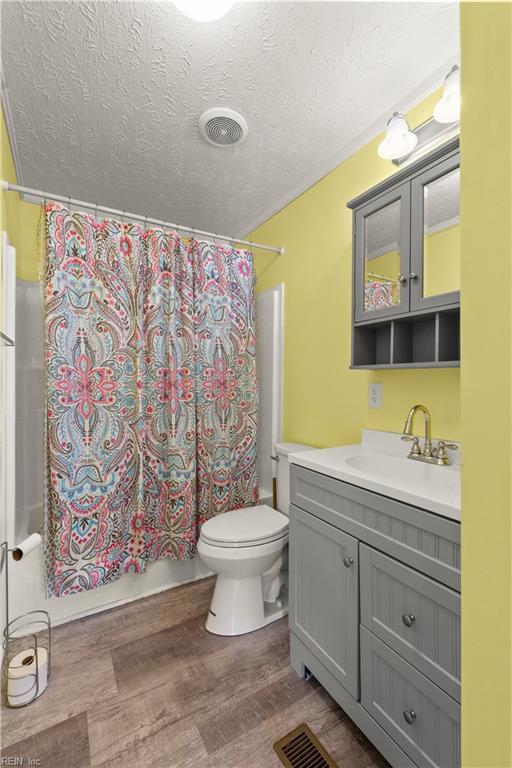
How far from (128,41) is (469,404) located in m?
1.68

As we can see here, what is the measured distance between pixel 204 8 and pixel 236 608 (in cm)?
234

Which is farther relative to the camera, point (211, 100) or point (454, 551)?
point (211, 100)

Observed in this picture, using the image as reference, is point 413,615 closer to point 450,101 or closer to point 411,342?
point 411,342

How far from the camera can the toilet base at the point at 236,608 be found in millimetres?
1694

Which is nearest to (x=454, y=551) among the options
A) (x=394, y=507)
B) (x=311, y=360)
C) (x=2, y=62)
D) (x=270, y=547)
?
(x=394, y=507)

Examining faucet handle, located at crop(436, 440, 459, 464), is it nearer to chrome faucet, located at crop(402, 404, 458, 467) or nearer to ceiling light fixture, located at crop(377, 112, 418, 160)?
chrome faucet, located at crop(402, 404, 458, 467)

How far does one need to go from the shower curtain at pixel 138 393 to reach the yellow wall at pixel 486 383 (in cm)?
166

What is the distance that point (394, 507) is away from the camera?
3.45 feet

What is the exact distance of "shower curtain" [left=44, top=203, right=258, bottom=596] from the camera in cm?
171

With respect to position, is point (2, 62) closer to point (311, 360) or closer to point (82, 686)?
point (311, 360)

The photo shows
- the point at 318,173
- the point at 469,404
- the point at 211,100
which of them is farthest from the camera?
the point at 318,173

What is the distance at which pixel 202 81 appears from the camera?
145cm

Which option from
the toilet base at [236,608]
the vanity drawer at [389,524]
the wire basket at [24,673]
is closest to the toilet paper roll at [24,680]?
the wire basket at [24,673]

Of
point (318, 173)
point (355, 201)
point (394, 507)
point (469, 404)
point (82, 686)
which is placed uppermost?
Answer: point (318, 173)
